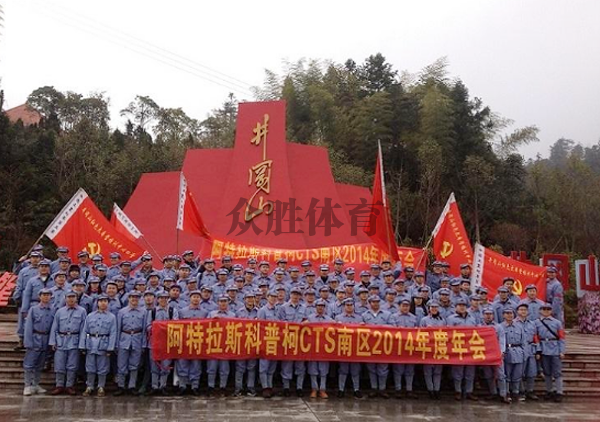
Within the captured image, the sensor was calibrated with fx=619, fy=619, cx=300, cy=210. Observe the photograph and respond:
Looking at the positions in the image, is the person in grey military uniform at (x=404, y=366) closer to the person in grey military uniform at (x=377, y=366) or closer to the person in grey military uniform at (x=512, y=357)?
the person in grey military uniform at (x=377, y=366)

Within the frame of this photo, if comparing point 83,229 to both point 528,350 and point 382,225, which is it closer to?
point 382,225

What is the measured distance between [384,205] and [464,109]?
1848cm

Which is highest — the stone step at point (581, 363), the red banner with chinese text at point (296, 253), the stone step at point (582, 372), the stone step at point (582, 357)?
the red banner with chinese text at point (296, 253)

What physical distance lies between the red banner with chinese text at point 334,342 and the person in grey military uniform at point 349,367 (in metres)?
0.15

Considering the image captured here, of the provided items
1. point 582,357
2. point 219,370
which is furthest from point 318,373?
point 582,357

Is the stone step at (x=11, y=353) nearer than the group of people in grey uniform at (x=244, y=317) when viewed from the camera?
No

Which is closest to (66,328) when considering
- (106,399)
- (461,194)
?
(106,399)

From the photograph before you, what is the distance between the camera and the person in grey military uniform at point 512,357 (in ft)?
24.3

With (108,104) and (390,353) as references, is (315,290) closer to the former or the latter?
(390,353)

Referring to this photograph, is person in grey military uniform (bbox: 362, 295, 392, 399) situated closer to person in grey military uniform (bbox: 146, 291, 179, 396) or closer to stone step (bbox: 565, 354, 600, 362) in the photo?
person in grey military uniform (bbox: 146, 291, 179, 396)

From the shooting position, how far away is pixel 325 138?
25828mm

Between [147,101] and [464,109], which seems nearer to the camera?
[464,109]

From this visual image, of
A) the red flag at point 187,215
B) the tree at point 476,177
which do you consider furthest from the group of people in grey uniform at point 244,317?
the tree at point 476,177

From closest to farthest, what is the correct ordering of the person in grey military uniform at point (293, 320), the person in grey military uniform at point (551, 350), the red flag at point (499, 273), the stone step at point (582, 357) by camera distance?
the person in grey military uniform at point (293, 320), the person in grey military uniform at point (551, 350), the red flag at point (499, 273), the stone step at point (582, 357)
